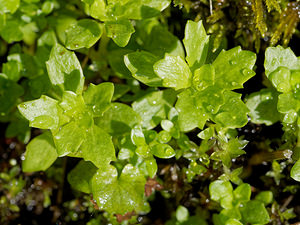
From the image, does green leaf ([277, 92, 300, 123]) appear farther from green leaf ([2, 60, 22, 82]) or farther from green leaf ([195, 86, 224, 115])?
green leaf ([2, 60, 22, 82])

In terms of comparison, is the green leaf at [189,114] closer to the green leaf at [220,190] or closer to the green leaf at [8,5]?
the green leaf at [220,190]

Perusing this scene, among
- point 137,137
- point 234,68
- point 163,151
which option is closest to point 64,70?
point 137,137

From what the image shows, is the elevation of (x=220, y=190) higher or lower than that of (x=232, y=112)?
lower

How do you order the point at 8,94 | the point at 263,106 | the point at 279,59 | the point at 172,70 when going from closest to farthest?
the point at 172,70 → the point at 279,59 → the point at 263,106 → the point at 8,94

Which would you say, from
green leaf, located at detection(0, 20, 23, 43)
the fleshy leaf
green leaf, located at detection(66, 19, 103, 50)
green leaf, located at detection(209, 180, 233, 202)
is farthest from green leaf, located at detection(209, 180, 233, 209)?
green leaf, located at detection(0, 20, 23, 43)

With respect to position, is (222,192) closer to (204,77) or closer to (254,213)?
(254,213)

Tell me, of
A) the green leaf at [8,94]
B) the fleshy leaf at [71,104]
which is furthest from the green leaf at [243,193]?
the green leaf at [8,94]

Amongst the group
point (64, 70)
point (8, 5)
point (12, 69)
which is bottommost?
point (12, 69)
